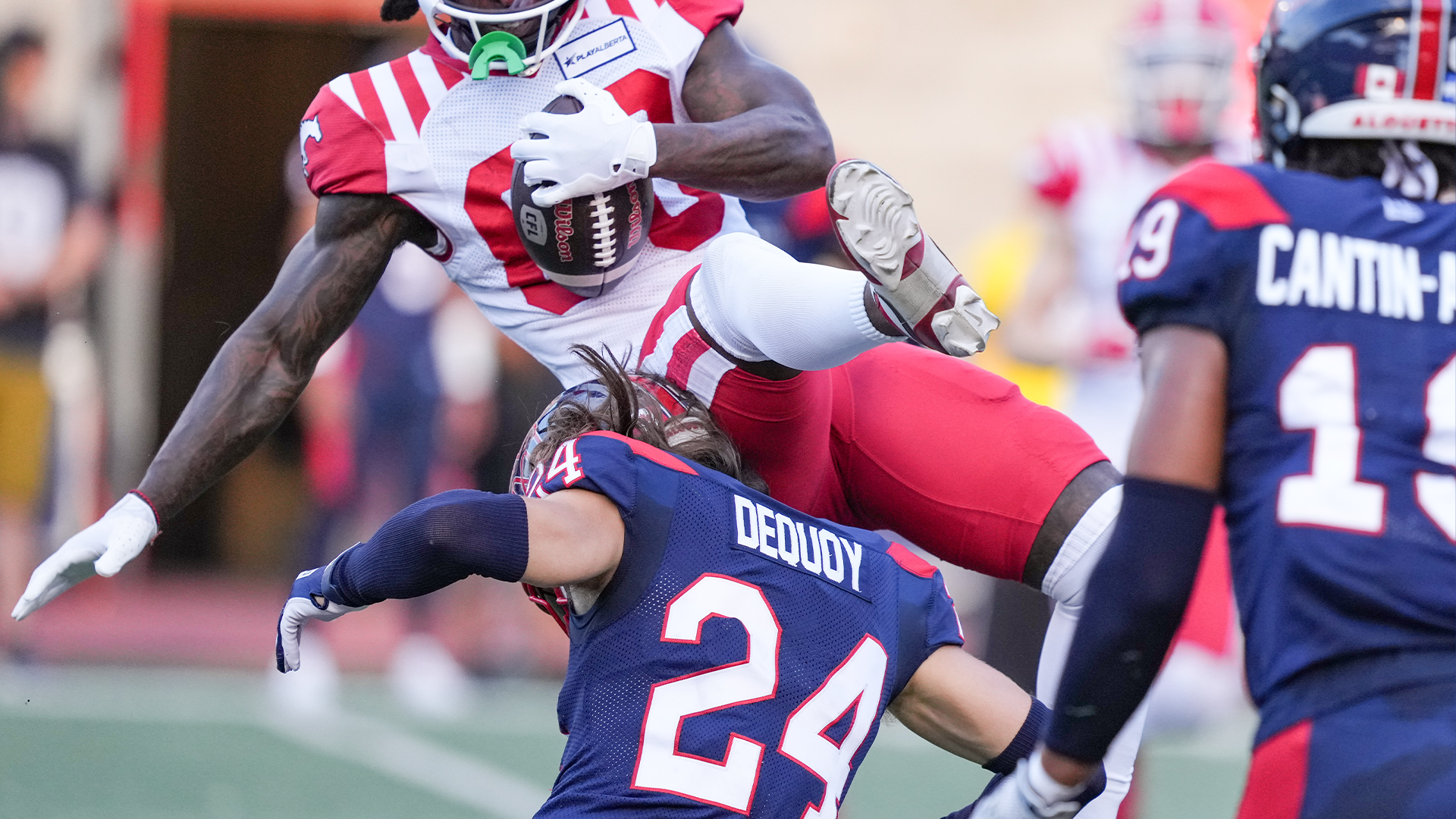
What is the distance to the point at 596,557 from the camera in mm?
2199

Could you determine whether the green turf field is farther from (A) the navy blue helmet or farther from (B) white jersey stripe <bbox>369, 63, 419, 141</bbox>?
(A) the navy blue helmet

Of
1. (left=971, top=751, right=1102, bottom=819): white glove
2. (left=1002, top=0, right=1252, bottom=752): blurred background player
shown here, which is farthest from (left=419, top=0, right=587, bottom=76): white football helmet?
(left=1002, top=0, right=1252, bottom=752): blurred background player

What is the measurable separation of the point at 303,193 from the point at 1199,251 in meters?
7.41

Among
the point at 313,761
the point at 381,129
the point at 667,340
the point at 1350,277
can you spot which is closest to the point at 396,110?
the point at 381,129

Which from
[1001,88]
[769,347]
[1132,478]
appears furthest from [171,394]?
[1132,478]

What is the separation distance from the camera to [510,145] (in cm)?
309

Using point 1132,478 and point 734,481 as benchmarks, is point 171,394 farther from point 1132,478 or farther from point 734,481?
point 1132,478

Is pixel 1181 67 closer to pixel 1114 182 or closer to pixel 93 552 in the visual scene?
pixel 1114 182

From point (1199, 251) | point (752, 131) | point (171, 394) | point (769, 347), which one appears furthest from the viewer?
point (171, 394)

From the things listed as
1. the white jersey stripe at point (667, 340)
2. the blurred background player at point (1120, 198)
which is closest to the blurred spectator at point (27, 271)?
the blurred background player at point (1120, 198)

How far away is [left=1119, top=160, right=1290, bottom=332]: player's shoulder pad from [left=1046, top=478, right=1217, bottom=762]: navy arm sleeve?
0.61 feet

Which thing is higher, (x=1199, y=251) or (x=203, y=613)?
(x=1199, y=251)

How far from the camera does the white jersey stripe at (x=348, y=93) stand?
317 cm

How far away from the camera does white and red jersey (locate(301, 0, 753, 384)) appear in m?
3.09
